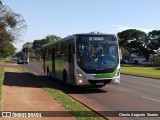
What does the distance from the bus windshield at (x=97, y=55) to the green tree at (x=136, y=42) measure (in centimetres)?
11263

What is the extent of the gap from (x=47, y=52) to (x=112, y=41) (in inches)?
469

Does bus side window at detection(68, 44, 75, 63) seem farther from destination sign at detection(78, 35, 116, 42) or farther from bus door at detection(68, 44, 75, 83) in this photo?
destination sign at detection(78, 35, 116, 42)

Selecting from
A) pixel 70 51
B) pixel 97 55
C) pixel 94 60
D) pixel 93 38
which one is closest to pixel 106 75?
pixel 94 60

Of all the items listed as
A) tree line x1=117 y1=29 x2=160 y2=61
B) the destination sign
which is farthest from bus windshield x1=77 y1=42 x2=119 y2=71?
tree line x1=117 y1=29 x2=160 y2=61

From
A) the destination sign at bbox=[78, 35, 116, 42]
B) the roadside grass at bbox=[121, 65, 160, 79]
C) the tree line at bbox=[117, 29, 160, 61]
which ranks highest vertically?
the tree line at bbox=[117, 29, 160, 61]

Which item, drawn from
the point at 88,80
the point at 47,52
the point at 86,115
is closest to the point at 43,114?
the point at 86,115

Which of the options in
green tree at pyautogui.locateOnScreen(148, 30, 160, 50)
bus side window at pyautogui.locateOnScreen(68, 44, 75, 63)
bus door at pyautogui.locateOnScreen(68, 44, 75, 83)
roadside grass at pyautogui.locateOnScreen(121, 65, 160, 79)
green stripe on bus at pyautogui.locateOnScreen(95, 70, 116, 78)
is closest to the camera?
green stripe on bus at pyautogui.locateOnScreen(95, 70, 116, 78)

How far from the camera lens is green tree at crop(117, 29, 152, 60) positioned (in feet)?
435

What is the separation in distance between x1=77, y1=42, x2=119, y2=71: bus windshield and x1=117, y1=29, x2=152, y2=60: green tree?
112626 millimetres

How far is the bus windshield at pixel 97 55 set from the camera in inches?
803

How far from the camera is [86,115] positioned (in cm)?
1190

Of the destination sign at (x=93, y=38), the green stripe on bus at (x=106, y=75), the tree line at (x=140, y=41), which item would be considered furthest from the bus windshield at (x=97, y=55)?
the tree line at (x=140, y=41)

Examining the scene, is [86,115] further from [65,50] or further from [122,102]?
[65,50]

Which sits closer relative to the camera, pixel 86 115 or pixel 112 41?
pixel 86 115
